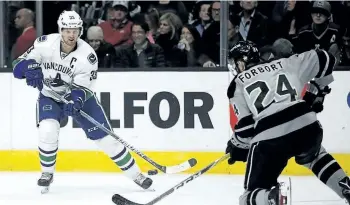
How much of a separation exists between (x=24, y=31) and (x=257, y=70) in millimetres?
2888

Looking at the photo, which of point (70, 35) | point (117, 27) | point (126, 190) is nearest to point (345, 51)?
point (117, 27)

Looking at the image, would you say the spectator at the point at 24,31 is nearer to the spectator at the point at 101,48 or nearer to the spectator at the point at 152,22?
the spectator at the point at 101,48

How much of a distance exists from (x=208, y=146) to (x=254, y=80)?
2055mm

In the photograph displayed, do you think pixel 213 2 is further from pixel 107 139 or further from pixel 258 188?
pixel 258 188

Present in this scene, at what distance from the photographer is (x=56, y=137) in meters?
5.57

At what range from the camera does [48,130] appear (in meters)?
5.51

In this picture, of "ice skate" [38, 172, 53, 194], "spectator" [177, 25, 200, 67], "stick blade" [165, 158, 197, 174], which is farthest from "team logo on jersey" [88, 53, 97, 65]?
"spectator" [177, 25, 200, 67]

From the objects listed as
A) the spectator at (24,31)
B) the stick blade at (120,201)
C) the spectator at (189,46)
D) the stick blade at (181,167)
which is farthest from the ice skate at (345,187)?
the spectator at (24,31)

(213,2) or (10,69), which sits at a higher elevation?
(213,2)

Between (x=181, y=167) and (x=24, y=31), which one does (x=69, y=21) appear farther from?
(x=24, y=31)

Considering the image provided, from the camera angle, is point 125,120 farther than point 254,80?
Yes

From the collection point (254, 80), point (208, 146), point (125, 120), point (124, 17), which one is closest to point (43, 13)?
point (124, 17)

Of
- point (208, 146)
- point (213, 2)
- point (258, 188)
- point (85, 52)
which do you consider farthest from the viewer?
point (213, 2)

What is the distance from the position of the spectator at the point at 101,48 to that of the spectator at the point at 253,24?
2.90 feet
